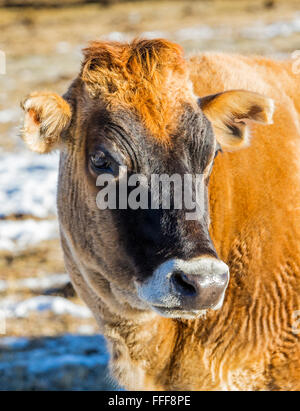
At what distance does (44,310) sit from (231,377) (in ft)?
10.9

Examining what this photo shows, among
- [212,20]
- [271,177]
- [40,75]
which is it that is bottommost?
[271,177]

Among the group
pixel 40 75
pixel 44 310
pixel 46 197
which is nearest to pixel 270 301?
pixel 44 310

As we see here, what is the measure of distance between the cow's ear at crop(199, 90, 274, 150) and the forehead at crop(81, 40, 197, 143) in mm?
166

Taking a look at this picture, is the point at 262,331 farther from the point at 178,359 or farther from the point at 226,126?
the point at 226,126

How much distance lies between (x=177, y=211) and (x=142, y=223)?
0.22 meters

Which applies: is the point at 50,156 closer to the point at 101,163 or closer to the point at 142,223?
the point at 101,163

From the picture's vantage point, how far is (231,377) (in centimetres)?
407

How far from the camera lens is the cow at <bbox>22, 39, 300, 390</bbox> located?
3.44 meters

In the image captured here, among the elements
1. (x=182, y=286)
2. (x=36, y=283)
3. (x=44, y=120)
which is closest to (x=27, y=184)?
(x=36, y=283)

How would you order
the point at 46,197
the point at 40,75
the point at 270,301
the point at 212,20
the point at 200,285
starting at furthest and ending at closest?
the point at 212,20 < the point at 40,75 < the point at 46,197 < the point at 270,301 < the point at 200,285

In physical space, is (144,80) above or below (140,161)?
above

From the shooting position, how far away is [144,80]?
3.60 meters

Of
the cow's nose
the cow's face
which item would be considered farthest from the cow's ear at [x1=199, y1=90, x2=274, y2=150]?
the cow's nose

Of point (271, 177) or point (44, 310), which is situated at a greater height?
point (271, 177)
